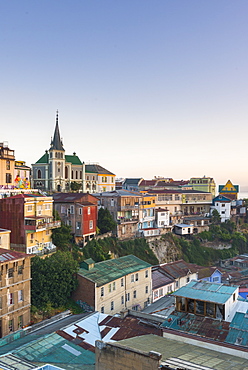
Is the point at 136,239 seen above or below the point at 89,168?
below

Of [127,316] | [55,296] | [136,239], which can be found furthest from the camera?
[136,239]

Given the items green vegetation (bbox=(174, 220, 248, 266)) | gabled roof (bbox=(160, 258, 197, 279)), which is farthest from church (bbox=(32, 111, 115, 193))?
gabled roof (bbox=(160, 258, 197, 279))

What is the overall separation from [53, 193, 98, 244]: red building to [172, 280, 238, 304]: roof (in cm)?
2321

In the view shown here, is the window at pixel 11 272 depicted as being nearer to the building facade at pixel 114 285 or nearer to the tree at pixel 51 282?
the tree at pixel 51 282

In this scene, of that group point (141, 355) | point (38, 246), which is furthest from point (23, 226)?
point (141, 355)

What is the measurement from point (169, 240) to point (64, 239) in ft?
81.1

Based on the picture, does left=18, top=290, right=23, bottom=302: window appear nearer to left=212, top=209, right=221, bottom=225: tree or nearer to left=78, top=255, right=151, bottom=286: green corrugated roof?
left=78, top=255, right=151, bottom=286: green corrugated roof

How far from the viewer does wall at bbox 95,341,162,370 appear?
11.9 m

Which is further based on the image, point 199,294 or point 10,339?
point 10,339

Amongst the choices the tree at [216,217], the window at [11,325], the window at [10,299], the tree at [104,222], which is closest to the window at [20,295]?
the window at [10,299]

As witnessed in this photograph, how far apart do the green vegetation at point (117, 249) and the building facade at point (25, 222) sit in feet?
20.6

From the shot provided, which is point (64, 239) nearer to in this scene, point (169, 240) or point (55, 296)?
point (55, 296)

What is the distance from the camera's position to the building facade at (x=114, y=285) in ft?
101

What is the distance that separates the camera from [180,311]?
68.3ft
